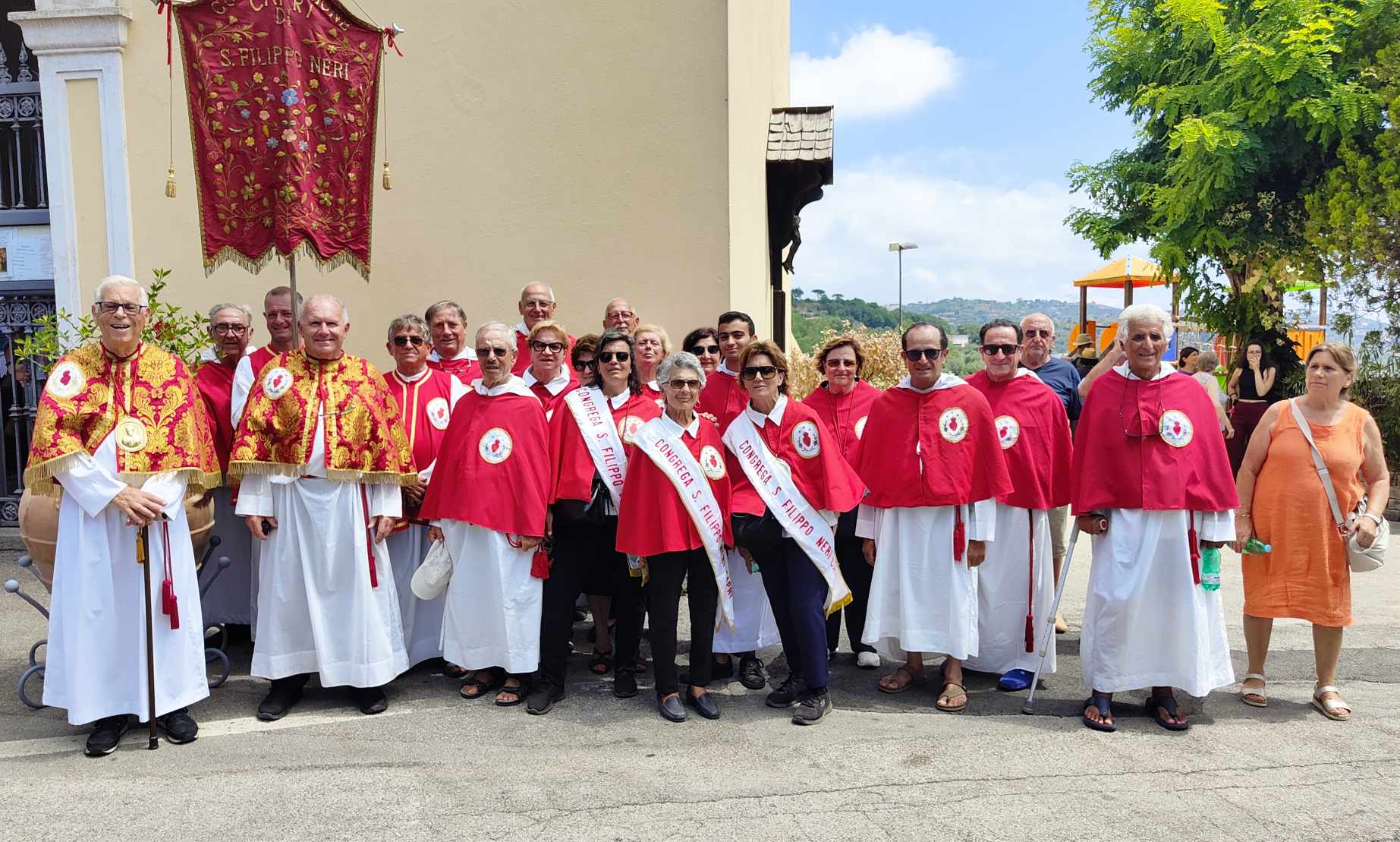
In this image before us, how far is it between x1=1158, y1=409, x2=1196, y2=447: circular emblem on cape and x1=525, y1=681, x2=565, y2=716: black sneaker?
328 cm

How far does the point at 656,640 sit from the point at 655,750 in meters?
0.59

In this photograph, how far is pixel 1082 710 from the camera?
16.4ft

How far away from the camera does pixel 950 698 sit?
5.07m

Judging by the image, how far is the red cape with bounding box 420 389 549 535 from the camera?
16.5 feet

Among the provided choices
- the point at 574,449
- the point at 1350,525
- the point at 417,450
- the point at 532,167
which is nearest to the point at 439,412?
the point at 417,450

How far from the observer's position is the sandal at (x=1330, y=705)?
193 inches

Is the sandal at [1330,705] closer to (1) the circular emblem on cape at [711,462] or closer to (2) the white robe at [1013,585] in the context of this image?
(2) the white robe at [1013,585]

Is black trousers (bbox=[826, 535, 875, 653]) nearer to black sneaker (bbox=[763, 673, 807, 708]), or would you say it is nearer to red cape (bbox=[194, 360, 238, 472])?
black sneaker (bbox=[763, 673, 807, 708])

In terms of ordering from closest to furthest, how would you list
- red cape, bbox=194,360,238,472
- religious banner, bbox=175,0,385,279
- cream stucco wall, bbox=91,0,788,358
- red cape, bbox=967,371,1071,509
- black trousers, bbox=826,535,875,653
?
red cape, bbox=967,371,1071,509
religious banner, bbox=175,0,385,279
red cape, bbox=194,360,238,472
black trousers, bbox=826,535,875,653
cream stucco wall, bbox=91,0,788,358

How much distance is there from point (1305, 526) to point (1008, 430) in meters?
1.53

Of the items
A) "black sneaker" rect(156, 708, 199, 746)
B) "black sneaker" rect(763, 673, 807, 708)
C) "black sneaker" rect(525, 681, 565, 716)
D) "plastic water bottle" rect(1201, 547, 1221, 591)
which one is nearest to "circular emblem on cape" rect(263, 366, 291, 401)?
"black sneaker" rect(156, 708, 199, 746)

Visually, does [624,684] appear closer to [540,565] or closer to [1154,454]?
[540,565]

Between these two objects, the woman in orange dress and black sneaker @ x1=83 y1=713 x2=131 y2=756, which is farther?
the woman in orange dress

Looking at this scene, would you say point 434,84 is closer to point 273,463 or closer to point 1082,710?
point 273,463
